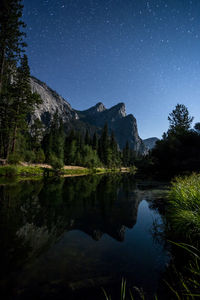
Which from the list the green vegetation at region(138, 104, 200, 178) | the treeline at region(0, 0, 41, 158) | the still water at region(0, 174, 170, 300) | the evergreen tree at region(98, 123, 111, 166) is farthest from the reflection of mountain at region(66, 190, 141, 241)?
the evergreen tree at region(98, 123, 111, 166)

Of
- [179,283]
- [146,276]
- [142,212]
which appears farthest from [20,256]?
[142,212]

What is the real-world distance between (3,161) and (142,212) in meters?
20.5

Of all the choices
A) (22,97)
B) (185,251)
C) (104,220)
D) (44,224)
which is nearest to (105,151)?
(22,97)

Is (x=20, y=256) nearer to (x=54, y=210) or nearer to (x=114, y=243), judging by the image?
(x=114, y=243)

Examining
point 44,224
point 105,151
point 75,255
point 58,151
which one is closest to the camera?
point 75,255

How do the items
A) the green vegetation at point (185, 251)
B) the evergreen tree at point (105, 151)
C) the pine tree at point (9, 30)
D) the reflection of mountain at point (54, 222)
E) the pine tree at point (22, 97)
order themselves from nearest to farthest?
the green vegetation at point (185, 251)
the reflection of mountain at point (54, 222)
the pine tree at point (9, 30)
the pine tree at point (22, 97)
the evergreen tree at point (105, 151)

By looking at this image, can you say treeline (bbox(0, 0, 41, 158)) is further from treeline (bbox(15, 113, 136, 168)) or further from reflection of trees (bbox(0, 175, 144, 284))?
reflection of trees (bbox(0, 175, 144, 284))

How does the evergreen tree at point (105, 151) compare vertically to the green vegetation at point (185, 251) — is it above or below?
above

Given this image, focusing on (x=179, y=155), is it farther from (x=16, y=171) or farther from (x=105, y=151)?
(x=105, y=151)

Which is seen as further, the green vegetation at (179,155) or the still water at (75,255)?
the green vegetation at (179,155)

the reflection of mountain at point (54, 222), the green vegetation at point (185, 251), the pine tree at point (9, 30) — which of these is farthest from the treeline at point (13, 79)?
the green vegetation at point (185, 251)

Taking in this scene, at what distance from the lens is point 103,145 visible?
6925cm

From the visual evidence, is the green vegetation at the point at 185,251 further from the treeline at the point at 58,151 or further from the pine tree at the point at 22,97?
the pine tree at the point at 22,97

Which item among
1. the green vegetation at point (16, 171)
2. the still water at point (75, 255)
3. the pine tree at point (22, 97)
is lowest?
the still water at point (75, 255)
